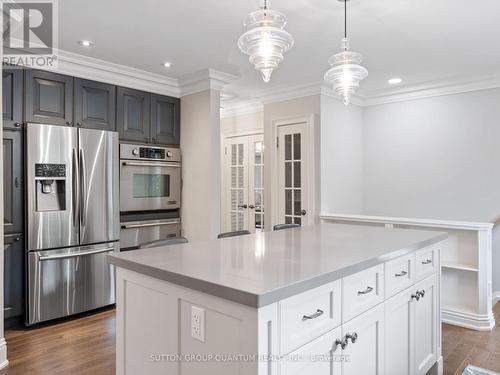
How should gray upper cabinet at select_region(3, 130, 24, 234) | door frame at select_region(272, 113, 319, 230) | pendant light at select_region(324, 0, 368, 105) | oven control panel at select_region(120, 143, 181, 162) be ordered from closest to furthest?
pendant light at select_region(324, 0, 368, 105)
gray upper cabinet at select_region(3, 130, 24, 234)
oven control panel at select_region(120, 143, 181, 162)
door frame at select_region(272, 113, 319, 230)

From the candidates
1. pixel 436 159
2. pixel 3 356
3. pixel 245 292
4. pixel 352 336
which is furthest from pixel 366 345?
pixel 436 159

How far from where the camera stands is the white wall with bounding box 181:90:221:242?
410cm

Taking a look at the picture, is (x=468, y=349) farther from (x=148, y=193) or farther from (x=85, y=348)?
(x=148, y=193)

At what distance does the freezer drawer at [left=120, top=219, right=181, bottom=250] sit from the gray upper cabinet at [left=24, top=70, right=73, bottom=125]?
121 cm

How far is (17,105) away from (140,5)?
1506 millimetres

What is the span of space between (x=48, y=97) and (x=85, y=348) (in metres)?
2.20

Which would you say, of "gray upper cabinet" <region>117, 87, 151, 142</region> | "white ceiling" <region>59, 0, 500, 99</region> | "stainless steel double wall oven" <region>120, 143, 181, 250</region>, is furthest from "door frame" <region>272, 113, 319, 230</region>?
"gray upper cabinet" <region>117, 87, 151, 142</region>

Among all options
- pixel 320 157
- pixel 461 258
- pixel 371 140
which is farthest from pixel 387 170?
pixel 461 258

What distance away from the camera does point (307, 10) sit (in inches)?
100

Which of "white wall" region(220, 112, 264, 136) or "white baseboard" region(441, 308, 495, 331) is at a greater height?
"white wall" region(220, 112, 264, 136)

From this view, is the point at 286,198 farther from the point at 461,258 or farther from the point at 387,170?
the point at 461,258

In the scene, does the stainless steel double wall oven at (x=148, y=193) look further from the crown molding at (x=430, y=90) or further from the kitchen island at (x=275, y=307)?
the crown molding at (x=430, y=90)

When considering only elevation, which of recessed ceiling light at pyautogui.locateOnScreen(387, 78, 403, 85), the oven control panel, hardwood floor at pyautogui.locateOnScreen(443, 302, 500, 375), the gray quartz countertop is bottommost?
hardwood floor at pyautogui.locateOnScreen(443, 302, 500, 375)

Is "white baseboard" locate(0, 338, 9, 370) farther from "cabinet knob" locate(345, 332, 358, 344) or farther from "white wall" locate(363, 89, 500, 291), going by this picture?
"white wall" locate(363, 89, 500, 291)
